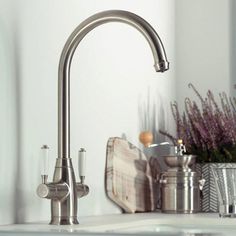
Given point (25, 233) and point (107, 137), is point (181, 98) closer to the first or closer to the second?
point (107, 137)

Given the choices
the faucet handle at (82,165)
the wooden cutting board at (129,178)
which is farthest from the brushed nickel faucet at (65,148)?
the wooden cutting board at (129,178)

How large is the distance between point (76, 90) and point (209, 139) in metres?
0.51

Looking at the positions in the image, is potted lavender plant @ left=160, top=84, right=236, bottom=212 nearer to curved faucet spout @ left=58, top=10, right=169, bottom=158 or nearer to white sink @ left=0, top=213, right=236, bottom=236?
white sink @ left=0, top=213, right=236, bottom=236

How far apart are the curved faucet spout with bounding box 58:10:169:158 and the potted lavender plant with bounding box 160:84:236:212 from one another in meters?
0.72

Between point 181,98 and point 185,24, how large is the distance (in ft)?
0.72

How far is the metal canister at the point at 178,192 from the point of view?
A: 1890 mm

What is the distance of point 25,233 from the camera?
1083 mm

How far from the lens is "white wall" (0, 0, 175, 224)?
1.34 meters

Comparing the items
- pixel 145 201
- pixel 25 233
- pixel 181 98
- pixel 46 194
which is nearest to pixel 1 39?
pixel 46 194

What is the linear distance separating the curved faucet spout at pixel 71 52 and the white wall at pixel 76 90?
93 mm

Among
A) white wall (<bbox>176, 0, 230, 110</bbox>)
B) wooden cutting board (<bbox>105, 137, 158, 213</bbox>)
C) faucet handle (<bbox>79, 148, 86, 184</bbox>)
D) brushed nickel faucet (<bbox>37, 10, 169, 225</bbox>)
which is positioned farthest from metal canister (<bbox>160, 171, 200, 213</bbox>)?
brushed nickel faucet (<bbox>37, 10, 169, 225</bbox>)

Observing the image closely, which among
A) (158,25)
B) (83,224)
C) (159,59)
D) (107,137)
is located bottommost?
(83,224)

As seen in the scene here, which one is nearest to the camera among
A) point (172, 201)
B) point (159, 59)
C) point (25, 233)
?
point (25, 233)

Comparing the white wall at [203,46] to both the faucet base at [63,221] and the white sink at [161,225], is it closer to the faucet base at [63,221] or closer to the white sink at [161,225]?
the white sink at [161,225]
